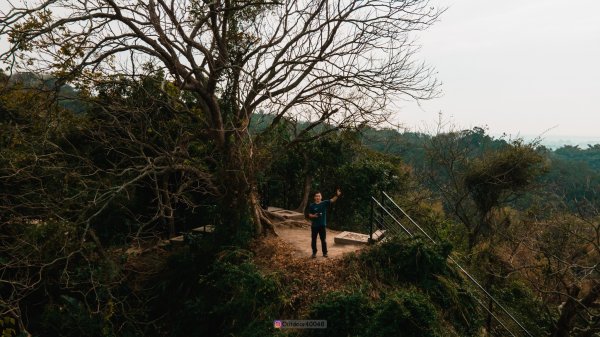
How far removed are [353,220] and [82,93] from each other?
10568mm

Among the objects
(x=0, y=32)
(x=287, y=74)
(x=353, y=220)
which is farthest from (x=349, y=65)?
(x=0, y=32)

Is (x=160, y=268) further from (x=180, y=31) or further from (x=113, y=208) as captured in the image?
(x=180, y=31)

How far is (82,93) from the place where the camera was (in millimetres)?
10406

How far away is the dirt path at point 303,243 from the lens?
33.1 ft

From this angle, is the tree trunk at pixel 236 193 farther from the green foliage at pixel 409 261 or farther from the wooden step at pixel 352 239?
the green foliage at pixel 409 261

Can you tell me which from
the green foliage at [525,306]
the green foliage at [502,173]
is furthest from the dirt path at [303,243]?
the green foliage at [502,173]

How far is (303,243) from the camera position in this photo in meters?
11.2

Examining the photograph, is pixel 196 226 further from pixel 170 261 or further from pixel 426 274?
pixel 426 274

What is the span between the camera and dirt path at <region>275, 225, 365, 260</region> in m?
10.1

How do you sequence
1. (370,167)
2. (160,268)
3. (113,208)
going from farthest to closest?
(370,167)
(113,208)
(160,268)

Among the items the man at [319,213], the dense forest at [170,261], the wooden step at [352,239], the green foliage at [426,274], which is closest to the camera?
the dense forest at [170,261]

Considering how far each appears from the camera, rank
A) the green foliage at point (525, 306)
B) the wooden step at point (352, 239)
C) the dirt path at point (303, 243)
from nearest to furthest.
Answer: the dirt path at point (303, 243) < the wooden step at point (352, 239) < the green foliage at point (525, 306)

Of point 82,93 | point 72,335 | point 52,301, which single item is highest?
point 82,93

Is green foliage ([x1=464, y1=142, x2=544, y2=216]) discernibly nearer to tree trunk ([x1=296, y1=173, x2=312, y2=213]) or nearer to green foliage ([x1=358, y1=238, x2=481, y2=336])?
tree trunk ([x1=296, y1=173, x2=312, y2=213])
